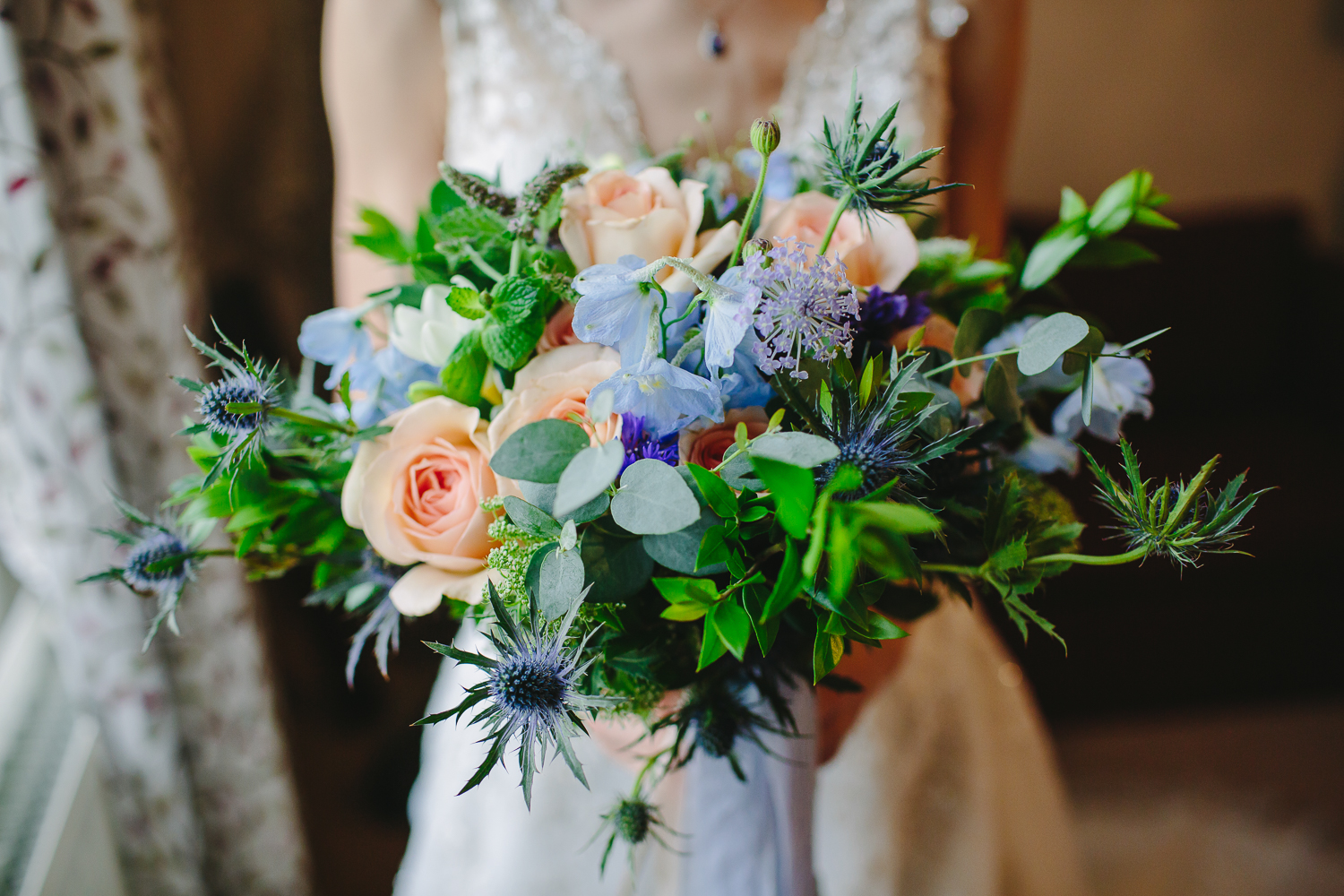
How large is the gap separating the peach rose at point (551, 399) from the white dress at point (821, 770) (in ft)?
1.67

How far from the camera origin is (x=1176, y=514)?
1.14 feet

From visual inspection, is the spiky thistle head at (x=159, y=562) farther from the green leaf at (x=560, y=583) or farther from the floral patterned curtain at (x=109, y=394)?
the floral patterned curtain at (x=109, y=394)

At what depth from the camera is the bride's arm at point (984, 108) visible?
3.07 ft

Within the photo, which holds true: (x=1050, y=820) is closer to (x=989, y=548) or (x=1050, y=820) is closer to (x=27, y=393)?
(x=989, y=548)

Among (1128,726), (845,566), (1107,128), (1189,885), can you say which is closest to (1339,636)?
(1128,726)

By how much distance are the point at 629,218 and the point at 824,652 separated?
0.25 meters

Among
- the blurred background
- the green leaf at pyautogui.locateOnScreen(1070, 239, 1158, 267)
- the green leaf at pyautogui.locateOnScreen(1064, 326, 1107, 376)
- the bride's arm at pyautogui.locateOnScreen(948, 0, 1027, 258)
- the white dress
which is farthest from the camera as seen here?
the blurred background

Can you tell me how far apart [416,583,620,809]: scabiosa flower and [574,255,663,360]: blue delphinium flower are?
0.39 feet

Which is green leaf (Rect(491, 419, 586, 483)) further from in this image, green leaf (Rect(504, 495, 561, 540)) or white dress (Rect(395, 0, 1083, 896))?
white dress (Rect(395, 0, 1083, 896))

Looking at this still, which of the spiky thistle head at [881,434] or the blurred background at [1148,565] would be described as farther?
the blurred background at [1148,565]

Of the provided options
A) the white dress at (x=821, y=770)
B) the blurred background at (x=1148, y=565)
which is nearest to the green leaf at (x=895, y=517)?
the white dress at (x=821, y=770)

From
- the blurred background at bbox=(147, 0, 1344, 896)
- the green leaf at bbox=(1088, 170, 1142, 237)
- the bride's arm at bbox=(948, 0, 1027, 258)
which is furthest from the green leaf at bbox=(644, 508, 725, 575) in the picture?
the blurred background at bbox=(147, 0, 1344, 896)

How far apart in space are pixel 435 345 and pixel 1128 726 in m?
2.01

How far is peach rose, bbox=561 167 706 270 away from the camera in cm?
42
